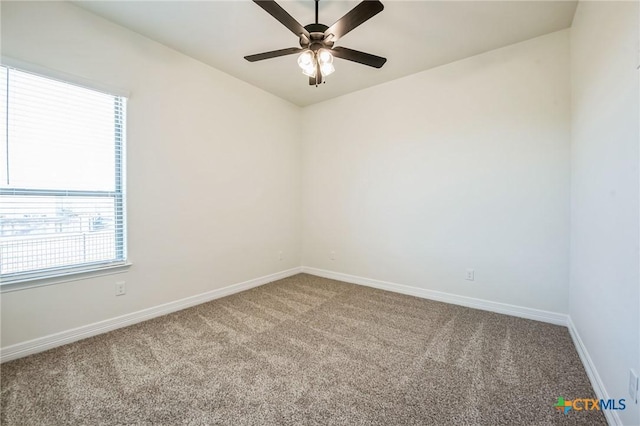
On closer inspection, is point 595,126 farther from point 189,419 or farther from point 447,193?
point 189,419

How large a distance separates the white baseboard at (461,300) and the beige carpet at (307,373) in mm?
144

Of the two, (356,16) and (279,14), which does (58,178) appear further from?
(356,16)

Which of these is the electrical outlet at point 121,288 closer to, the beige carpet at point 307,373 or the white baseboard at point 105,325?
the white baseboard at point 105,325

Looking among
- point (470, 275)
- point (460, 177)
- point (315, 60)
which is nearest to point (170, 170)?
point (315, 60)

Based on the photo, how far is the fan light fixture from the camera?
201 cm

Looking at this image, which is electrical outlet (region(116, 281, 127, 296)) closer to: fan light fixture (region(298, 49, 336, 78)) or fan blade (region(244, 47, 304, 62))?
fan blade (region(244, 47, 304, 62))

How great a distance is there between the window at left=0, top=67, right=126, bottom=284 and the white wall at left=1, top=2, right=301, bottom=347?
0.13 meters

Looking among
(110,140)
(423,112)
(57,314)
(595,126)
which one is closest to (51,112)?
(110,140)

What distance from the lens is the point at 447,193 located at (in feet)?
10.0

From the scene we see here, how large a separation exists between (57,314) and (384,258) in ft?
11.0

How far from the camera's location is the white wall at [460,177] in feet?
8.21

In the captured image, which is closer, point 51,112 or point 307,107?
point 51,112

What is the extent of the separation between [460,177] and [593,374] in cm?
196

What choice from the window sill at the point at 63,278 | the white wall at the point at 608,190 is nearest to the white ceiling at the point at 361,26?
the white wall at the point at 608,190
